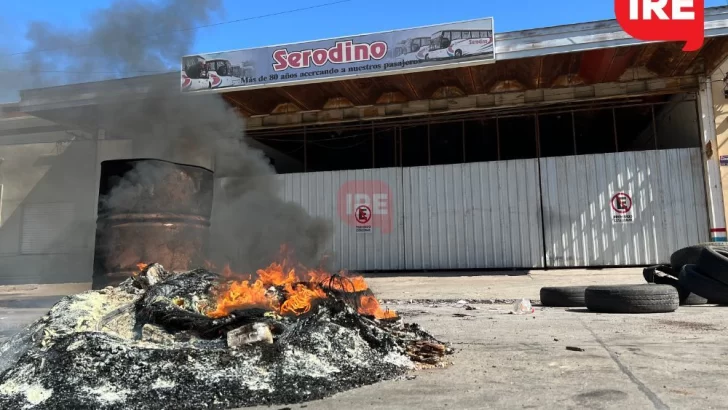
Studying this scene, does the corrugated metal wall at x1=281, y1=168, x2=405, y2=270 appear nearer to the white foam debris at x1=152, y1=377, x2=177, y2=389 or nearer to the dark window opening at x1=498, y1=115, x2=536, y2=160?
the dark window opening at x1=498, y1=115, x2=536, y2=160

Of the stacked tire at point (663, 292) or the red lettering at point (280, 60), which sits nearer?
the stacked tire at point (663, 292)

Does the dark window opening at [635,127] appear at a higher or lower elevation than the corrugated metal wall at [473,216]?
higher

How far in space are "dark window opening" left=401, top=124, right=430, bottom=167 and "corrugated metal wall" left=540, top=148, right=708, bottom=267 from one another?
4.54 meters

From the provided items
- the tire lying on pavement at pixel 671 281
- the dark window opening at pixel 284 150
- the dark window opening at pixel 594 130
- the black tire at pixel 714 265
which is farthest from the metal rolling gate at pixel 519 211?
the black tire at pixel 714 265

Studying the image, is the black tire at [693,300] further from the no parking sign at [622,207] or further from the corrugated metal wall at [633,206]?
the no parking sign at [622,207]

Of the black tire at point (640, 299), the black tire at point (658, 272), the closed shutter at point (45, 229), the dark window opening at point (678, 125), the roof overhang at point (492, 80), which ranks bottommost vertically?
the black tire at point (640, 299)

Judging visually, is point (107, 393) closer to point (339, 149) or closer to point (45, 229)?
point (339, 149)

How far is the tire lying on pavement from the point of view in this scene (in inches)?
267

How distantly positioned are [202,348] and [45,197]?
1535 cm

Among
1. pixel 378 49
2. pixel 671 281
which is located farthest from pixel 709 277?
pixel 378 49

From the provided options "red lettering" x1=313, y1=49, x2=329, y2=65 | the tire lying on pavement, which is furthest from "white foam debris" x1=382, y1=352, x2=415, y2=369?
"red lettering" x1=313, y1=49, x2=329, y2=65

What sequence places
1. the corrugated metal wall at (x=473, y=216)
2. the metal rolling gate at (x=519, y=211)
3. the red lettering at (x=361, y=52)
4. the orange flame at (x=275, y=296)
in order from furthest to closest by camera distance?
the corrugated metal wall at (x=473, y=216) < the metal rolling gate at (x=519, y=211) < the red lettering at (x=361, y=52) < the orange flame at (x=275, y=296)

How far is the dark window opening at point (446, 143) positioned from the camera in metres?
15.9

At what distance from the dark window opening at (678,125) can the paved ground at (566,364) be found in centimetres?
753
